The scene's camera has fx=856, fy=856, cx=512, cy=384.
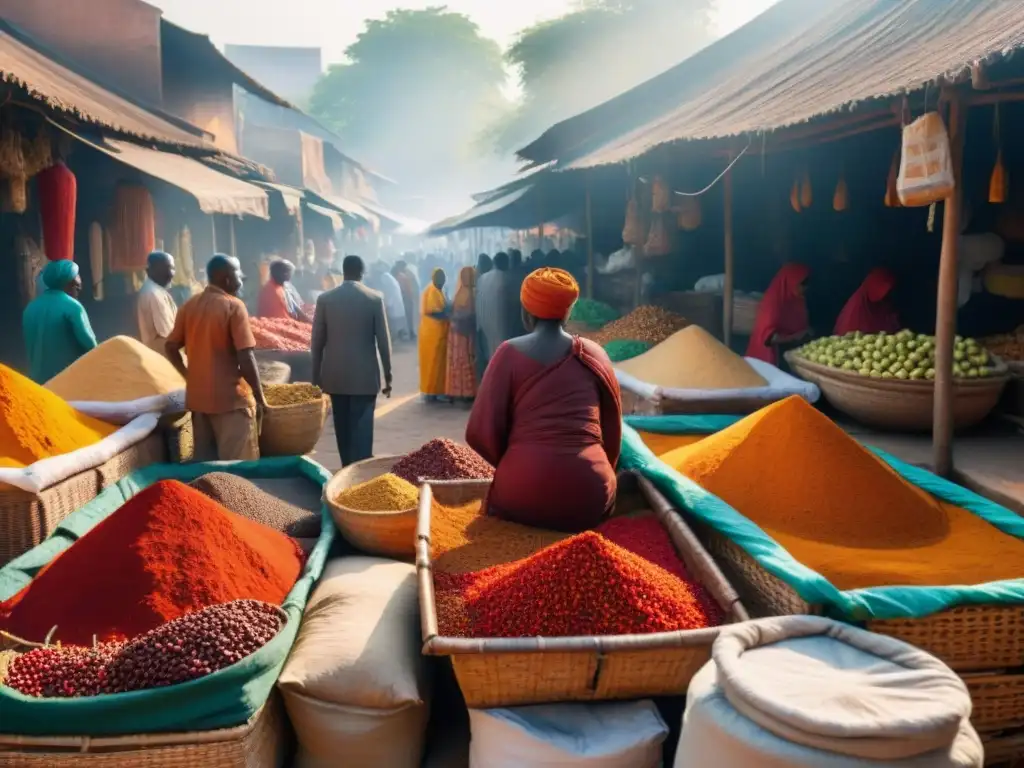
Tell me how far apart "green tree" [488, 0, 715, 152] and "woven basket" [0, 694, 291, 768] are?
1230 inches

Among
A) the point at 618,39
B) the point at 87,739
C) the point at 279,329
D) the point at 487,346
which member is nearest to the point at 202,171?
the point at 279,329

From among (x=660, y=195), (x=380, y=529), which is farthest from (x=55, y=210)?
(x=660, y=195)

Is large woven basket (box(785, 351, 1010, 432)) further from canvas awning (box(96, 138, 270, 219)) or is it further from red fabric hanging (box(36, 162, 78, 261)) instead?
canvas awning (box(96, 138, 270, 219))

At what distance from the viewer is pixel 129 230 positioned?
834 cm

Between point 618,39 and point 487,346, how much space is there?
85.5 feet

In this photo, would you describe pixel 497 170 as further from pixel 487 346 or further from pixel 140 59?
pixel 487 346

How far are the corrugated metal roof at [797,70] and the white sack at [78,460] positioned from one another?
374cm

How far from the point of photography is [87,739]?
2.07 metres

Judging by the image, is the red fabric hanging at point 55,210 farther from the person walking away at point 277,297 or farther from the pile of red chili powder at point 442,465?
the pile of red chili powder at point 442,465

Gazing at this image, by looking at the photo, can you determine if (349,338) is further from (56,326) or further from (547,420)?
(547,420)

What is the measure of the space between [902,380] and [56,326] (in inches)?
192

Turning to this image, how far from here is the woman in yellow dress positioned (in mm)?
8859

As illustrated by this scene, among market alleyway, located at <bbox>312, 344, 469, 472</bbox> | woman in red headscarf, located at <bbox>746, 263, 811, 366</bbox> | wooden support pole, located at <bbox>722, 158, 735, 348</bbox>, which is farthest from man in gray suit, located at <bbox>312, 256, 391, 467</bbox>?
wooden support pole, located at <bbox>722, 158, 735, 348</bbox>

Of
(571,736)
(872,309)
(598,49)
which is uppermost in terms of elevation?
(598,49)
